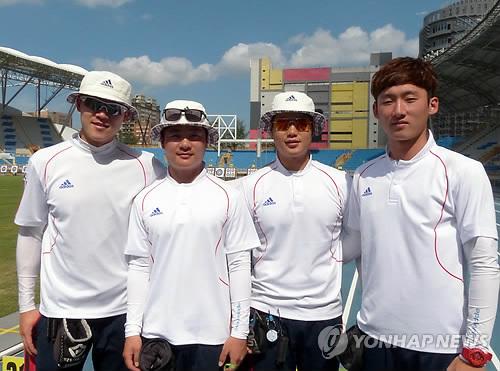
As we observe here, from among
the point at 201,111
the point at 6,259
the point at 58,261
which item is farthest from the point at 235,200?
the point at 6,259

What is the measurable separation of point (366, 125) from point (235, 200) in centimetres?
6038

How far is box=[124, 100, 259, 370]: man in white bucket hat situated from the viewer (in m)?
2.17

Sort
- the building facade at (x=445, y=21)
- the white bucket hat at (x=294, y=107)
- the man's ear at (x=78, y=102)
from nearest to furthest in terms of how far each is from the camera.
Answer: the man's ear at (x=78, y=102), the white bucket hat at (x=294, y=107), the building facade at (x=445, y=21)

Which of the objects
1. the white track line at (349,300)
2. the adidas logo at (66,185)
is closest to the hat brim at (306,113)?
the adidas logo at (66,185)

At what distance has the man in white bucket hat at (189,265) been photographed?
2166mm

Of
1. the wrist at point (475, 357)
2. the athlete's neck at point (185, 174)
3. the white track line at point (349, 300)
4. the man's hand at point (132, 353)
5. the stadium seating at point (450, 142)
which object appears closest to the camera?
the wrist at point (475, 357)

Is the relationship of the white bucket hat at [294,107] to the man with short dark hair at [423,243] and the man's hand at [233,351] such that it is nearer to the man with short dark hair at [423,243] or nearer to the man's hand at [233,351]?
the man with short dark hair at [423,243]

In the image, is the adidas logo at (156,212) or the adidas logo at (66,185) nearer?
the adidas logo at (156,212)

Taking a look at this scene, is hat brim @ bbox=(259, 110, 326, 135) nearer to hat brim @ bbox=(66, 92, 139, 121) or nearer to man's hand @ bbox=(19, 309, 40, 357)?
hat brim @ bbox=(66, 92, 139, 121)

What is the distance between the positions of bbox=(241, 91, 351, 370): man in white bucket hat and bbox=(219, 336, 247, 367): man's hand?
14 centimetres

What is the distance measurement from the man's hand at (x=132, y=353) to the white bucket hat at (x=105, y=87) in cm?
139

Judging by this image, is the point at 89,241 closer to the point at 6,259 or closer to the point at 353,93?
the point at 6,259

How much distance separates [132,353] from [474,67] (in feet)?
105

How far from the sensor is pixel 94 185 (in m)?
2.38
